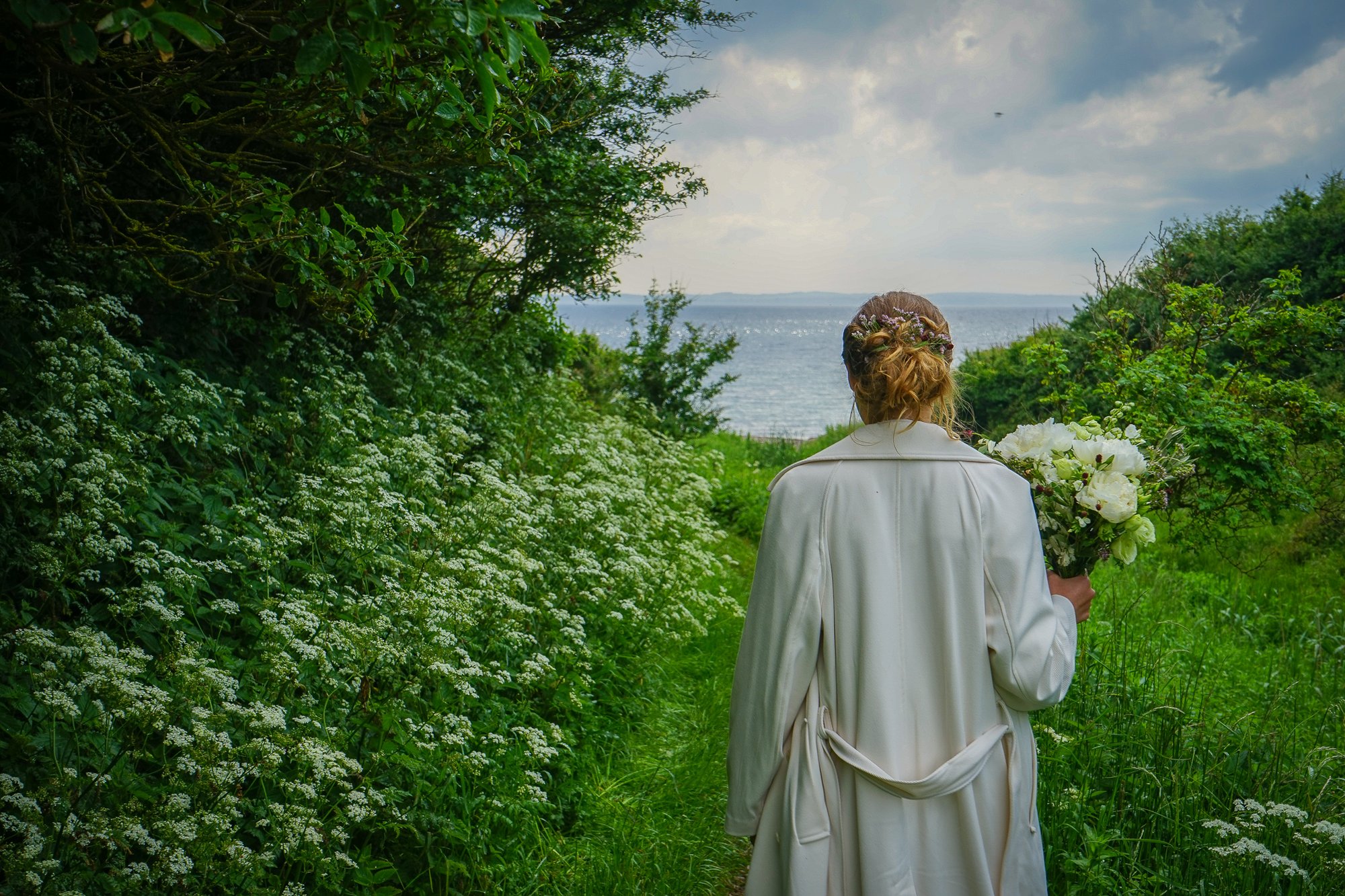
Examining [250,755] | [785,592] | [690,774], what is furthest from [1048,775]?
[250,755]

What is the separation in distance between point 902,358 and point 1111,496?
70 cm

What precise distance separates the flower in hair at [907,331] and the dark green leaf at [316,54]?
4.84 ft

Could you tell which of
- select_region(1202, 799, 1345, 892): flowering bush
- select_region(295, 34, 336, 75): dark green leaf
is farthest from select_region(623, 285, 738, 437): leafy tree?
select_region(295, 34, 336, 75): dark green leaf

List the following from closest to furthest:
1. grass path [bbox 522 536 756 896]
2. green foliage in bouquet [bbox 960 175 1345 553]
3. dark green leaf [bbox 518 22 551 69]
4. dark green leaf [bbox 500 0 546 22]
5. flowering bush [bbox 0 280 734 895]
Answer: dark green leaf [bbox 500 0 546 22] → dark green leaf [bbox 518 22 551 69] → flowering bush [bbox 0 280 734 895] → grass path [bbox 522 536 756 896] → green foliage in bouquet [bbox 960 175 1345 553]

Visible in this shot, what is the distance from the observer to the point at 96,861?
2.08 m

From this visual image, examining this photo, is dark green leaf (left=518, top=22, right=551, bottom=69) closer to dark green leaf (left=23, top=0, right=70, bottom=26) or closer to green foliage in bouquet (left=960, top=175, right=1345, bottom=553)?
dark green leaf (left=23, top=0, right=70, bottom=26)

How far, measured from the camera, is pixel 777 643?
2086mm

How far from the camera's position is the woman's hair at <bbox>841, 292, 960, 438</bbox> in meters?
2.09

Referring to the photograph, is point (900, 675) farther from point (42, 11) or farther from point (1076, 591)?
point (42, 11)

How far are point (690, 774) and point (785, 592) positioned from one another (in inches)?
98.2

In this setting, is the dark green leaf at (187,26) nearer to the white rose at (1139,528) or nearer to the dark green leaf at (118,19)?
the dark green leaf at (118,19)

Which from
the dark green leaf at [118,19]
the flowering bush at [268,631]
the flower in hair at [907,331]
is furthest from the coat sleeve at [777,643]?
the dark green leaf at [118,19]

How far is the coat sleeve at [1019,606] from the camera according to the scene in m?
1.99

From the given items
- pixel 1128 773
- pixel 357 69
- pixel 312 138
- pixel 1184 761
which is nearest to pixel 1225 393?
pixel 1184 761
